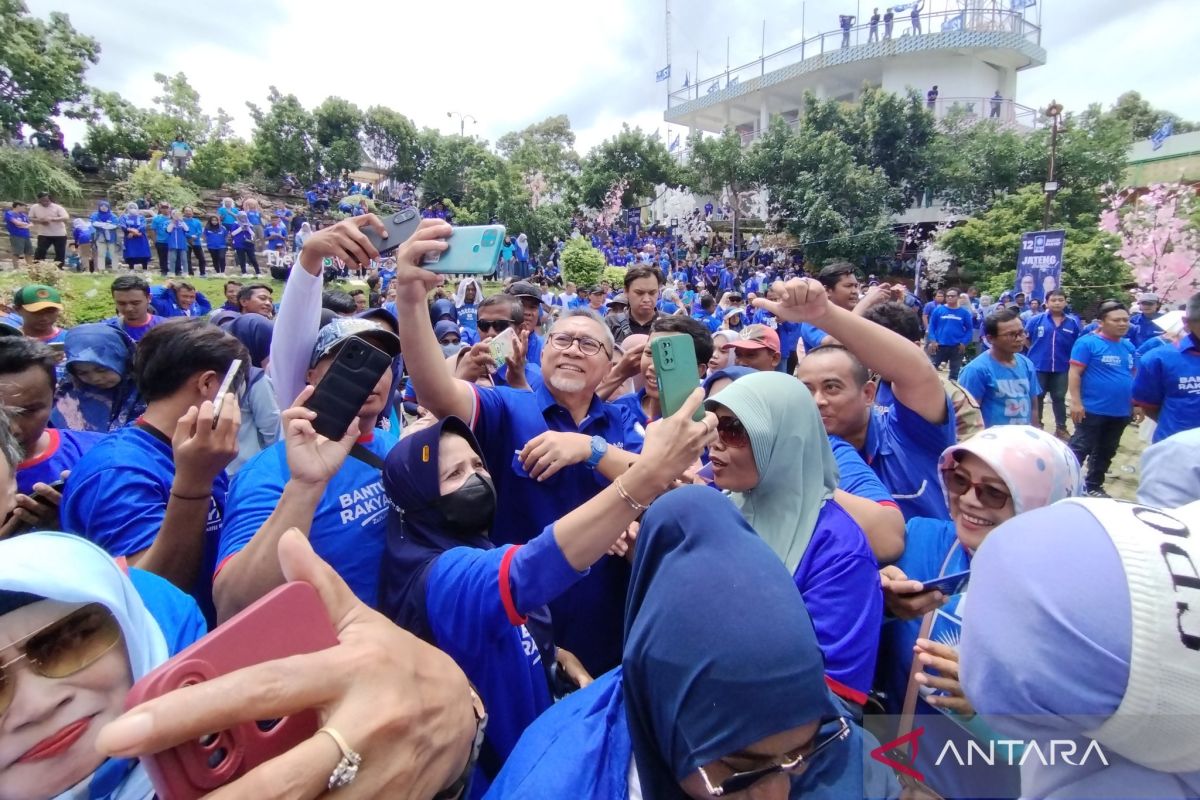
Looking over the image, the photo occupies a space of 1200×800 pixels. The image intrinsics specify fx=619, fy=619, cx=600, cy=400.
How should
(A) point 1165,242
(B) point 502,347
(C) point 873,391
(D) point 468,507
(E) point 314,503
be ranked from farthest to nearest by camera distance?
(A) point 1165,242
(B) point 502,347
(C) point 873,391
(D) point 468,507
(E) point 314,503

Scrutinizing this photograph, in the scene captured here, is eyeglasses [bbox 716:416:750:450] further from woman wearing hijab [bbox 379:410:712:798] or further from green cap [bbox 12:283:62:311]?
green cap [bbox 12:283:62:311]

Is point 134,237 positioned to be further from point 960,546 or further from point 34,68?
point 960,546

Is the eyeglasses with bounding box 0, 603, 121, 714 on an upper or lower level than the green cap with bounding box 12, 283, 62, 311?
lower

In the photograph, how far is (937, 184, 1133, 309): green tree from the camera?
21.2 m

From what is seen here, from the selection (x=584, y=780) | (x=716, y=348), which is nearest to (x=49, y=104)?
(x=716, y=348)

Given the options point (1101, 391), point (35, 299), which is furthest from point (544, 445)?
point (1101, 391)

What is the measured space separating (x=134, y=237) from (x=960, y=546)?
19560 mm

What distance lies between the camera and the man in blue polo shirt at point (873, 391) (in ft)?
8.17

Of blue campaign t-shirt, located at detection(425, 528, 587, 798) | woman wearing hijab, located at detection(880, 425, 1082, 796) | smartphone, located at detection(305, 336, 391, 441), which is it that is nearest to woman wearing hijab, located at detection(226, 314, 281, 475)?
smartphone, located at detection(305, 336, 391, 441)

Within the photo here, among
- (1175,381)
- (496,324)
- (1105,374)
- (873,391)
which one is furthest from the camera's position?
(1105,374)

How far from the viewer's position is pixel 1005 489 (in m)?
1.78

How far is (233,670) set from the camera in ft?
2.47

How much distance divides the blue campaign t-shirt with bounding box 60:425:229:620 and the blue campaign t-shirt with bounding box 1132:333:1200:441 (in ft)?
21.0

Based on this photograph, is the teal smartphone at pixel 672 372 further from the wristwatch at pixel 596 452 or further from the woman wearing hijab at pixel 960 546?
the woman wearing hijab at pixel 960 546
